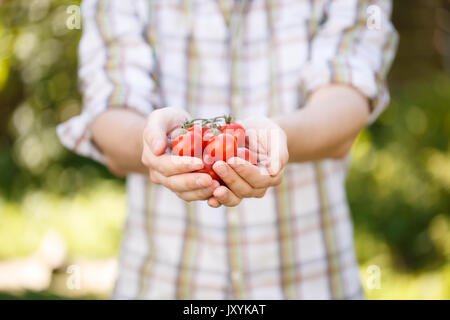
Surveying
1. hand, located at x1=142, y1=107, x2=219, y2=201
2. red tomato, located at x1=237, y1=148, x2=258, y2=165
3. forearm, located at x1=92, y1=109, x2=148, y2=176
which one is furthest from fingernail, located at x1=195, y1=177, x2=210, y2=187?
forearm, located at x1=92, y1=109, x2=148, y2=176

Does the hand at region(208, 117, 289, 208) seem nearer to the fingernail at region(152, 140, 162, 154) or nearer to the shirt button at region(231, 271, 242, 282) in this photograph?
the fingernail at region(152, 140, 162, 154)

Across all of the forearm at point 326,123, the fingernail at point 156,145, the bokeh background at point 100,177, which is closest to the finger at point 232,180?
the fingernail at point 156,145

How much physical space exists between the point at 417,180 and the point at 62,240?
314 centimetres

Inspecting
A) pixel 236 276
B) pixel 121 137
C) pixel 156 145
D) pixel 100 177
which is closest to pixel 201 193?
pixel 156 145

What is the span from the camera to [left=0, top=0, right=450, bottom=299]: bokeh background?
390cm

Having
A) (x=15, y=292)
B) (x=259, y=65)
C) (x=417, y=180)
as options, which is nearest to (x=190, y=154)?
(x=259, y=65)

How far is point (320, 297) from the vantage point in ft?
5.41

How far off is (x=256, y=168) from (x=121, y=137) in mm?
498

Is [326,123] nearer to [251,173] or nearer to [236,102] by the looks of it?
[236,102]

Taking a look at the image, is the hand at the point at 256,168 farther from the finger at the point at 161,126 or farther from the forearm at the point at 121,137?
the forearm at the point at 121,137

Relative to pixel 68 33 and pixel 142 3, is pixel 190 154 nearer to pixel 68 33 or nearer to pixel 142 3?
pixel 142 3

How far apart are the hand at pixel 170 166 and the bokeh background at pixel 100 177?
87.5 inches

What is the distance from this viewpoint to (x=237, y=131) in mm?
1199

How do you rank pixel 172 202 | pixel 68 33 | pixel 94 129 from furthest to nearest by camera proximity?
1. pixel 68 33
2. pixel 172 202
3. pixel 94 129
